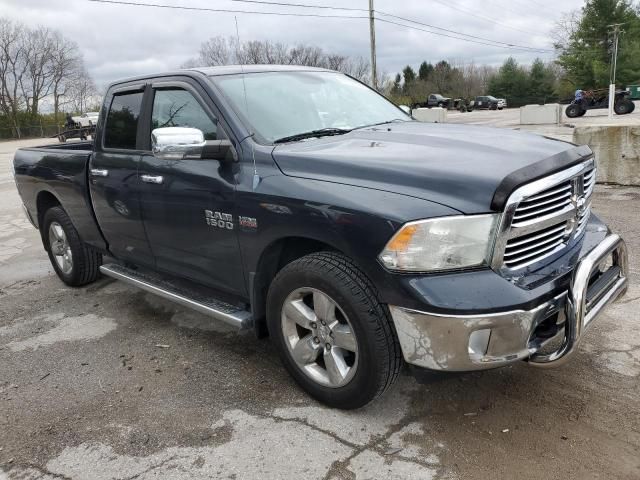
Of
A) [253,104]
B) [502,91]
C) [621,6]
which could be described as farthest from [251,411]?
[502,91]

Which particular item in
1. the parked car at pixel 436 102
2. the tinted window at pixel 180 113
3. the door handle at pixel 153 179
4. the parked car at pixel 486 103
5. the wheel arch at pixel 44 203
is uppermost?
the tinted window at pixel 180 113

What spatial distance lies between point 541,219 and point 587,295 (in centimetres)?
51

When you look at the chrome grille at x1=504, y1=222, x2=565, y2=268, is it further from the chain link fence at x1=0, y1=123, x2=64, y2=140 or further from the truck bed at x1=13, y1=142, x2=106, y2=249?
the chain link fence at x1=0, y1=123, x2=64, y2=140

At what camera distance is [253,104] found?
342 centimetres

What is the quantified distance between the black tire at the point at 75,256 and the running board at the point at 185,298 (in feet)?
2.14

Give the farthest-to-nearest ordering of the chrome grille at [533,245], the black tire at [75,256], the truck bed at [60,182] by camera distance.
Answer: the black tire at [75,256] < the truck bed at [60,182] < the chrome grille at [533,245]

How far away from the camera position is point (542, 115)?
24625mm

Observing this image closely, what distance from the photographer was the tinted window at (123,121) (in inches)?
162

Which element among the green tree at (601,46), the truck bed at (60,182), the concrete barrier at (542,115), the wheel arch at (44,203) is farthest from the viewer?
the green tree at (601,46)

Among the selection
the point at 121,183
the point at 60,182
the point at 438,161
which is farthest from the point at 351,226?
the point at 60,182

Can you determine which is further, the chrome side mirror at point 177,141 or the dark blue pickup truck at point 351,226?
the chrome side mirror at point 177,141

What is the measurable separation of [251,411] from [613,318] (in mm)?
2609

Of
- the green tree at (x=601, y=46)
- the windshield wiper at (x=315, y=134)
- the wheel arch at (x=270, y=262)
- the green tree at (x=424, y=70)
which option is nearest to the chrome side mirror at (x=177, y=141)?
the windshield wiper at (x=315, y=134)

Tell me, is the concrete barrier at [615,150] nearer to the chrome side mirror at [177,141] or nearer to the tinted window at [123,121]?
the tinted window at [123,121]
